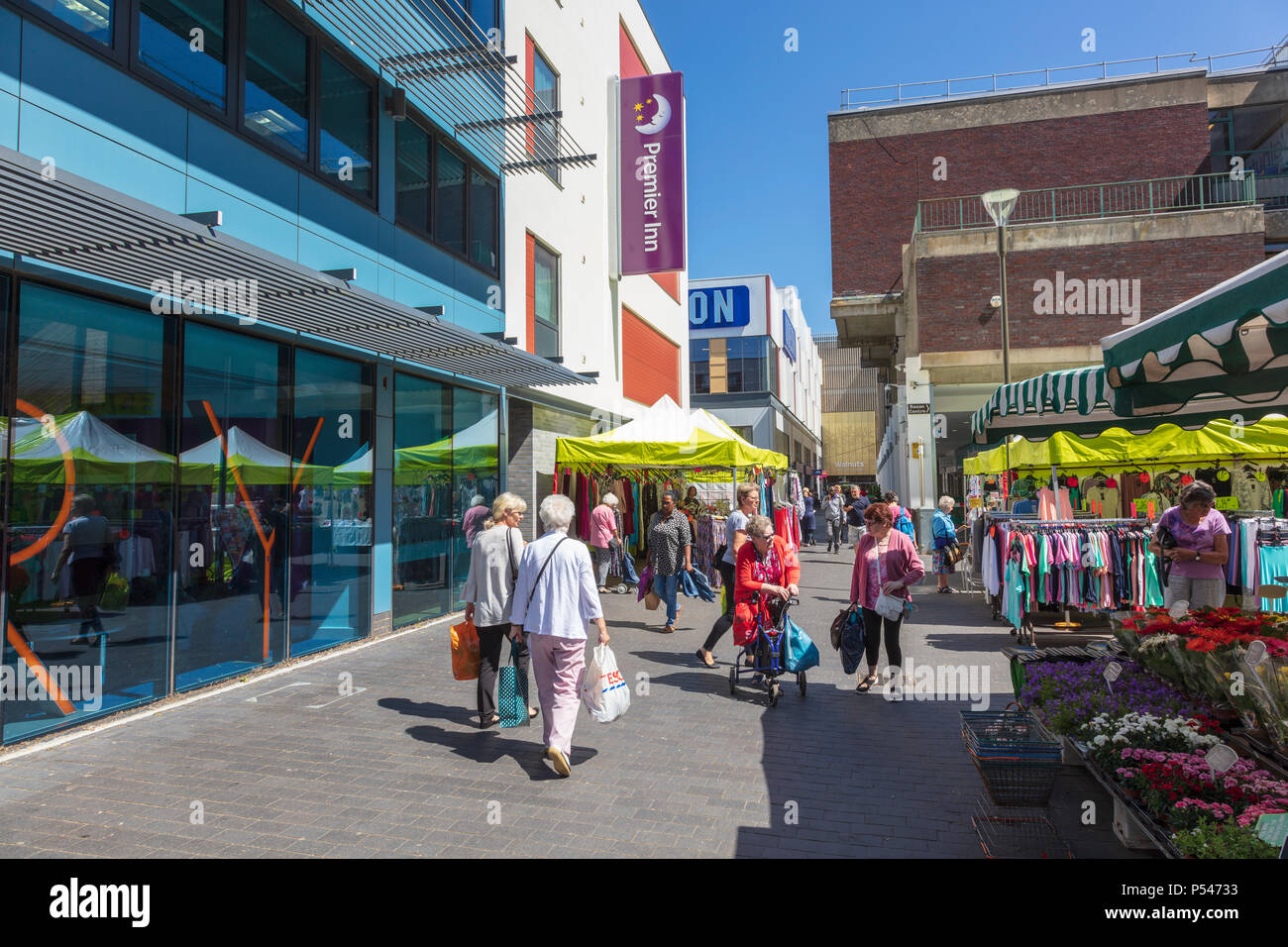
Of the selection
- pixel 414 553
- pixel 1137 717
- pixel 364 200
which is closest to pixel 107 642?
pixel 414 553

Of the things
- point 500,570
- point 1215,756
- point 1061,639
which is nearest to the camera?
point 1215,756

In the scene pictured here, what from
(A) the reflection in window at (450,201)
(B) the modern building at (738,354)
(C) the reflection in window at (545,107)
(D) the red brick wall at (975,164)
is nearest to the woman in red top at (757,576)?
(A) the reflection in window at (450,201)

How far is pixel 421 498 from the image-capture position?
1109 centimetres

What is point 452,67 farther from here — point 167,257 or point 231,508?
point 231,508

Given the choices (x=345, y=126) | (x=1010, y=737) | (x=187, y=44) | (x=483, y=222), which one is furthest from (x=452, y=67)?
(x=1010, y=737)

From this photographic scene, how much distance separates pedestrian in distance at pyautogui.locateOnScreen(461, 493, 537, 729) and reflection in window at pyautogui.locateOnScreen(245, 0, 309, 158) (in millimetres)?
4972

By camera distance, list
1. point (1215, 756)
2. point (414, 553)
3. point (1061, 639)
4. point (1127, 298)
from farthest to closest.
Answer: point (1127, 298), point (414, 553), point (1061, 639), point (1215, 756)

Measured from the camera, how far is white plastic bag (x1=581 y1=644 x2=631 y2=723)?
17.9 feet

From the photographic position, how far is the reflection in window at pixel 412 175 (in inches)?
409

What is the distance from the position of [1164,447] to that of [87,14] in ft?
39.3

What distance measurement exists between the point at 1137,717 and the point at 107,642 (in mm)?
7534

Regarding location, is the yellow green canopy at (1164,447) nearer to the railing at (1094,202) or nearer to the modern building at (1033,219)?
the modern building at (1033,219)
